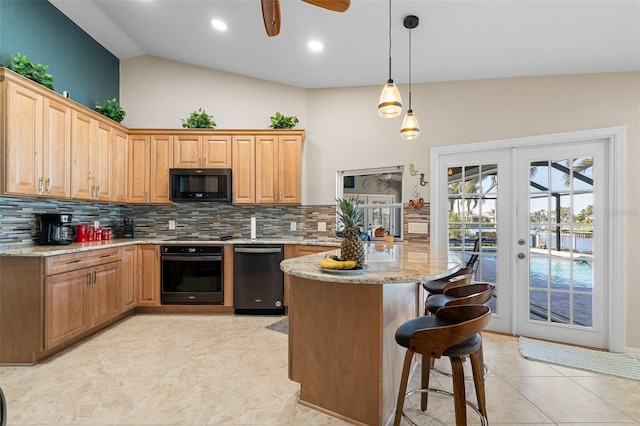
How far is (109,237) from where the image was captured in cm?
406

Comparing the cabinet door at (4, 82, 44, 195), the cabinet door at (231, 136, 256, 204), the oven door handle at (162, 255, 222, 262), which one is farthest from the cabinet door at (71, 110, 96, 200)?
the cabinet door at (231, 136, 256, 204)

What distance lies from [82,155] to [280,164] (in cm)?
220

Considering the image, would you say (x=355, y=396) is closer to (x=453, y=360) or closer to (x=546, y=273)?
(x=453, y=360)

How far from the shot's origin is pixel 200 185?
4.16 metres

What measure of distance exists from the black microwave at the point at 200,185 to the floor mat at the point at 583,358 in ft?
12.3

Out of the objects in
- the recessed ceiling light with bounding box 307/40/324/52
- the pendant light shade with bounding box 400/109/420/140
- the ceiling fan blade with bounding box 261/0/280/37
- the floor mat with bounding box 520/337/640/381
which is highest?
the recessed ceiling light with bounding box 307/40/324/52

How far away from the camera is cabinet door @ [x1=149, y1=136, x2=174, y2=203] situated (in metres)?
4.19

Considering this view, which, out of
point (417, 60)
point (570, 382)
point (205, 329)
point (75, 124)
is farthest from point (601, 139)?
point (75, 124)

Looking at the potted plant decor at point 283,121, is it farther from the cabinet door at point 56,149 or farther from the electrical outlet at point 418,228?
the cabinet door at point 56,149

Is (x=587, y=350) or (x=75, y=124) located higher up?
(x=75, y=124)

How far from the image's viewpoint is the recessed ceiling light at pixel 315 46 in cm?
328

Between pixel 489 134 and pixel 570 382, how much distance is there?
7.86 feet

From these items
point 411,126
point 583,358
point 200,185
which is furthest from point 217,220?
point 583,358

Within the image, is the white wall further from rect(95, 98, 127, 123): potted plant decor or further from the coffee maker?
the coffee maker
